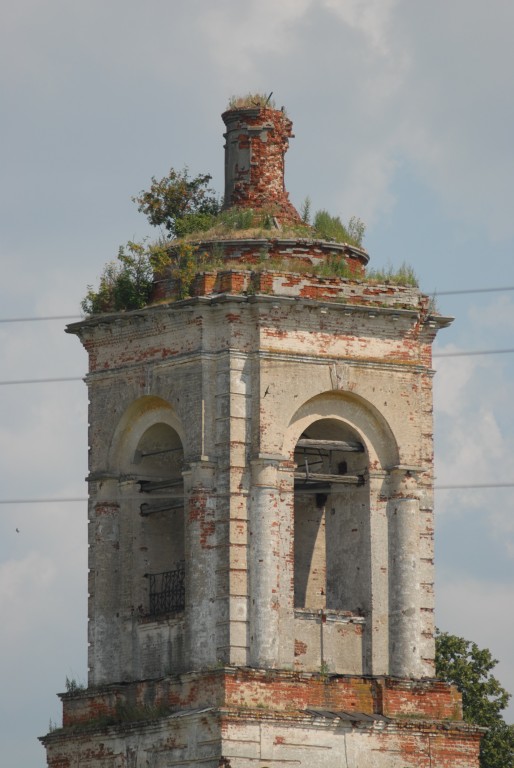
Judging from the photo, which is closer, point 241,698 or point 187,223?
point 241,698

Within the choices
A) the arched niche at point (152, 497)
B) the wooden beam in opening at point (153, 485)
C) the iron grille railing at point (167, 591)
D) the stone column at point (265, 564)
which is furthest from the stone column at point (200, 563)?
the wooden beam in opening at point (153, 485)

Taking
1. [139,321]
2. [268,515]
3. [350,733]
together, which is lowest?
→ [350,733]

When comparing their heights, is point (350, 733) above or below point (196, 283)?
below

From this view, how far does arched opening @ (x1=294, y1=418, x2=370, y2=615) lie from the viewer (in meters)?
40.6

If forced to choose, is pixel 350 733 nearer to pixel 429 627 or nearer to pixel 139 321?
pixel 429 627

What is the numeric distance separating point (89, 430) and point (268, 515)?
3.56 m

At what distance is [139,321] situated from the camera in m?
41.0

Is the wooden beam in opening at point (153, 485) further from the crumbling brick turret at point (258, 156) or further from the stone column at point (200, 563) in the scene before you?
the crumbling brick turret at point (258, 156)

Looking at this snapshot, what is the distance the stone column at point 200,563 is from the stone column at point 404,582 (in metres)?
2.51

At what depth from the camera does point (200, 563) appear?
3947cm

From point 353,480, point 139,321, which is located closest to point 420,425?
point 353,480

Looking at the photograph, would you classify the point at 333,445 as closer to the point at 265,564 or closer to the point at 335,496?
Answer: the point at 335,496

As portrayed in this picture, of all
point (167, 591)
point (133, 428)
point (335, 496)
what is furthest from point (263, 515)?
point (133, 428)

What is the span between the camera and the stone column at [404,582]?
40.1 m
